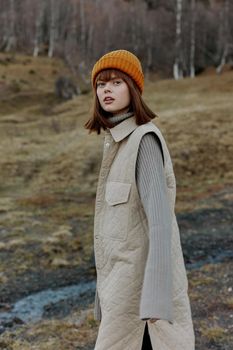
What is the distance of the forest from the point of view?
5825 centimetres

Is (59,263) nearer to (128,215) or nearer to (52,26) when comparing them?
(128,215)

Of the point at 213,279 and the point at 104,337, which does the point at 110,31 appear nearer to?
the point at 213,279

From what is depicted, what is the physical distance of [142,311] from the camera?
8.19 ft

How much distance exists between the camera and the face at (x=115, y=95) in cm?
306

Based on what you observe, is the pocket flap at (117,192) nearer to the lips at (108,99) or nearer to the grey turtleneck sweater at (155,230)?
the grey turtleneck sweater at (155,230)

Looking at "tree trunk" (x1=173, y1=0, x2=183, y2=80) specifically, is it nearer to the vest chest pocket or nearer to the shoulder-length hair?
the shoulder-length hair

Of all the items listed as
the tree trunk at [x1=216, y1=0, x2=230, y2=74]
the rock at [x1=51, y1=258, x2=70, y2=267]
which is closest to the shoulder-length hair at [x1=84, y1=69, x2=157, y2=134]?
the rock at [x1=51, y1=258, x2=70, y2=267]

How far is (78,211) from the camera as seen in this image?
18.4 m

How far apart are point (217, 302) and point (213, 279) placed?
5.50 feet

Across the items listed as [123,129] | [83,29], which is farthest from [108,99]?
[83,29]

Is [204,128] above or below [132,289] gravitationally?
below

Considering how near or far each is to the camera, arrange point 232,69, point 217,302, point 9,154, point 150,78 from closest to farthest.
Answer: point 217,302 < point 9,154 < point 232,69 < point 150,78

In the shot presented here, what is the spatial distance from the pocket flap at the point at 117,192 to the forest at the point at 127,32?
55.0 m

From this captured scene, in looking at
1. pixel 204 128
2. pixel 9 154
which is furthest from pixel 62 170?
pixel 204 128
